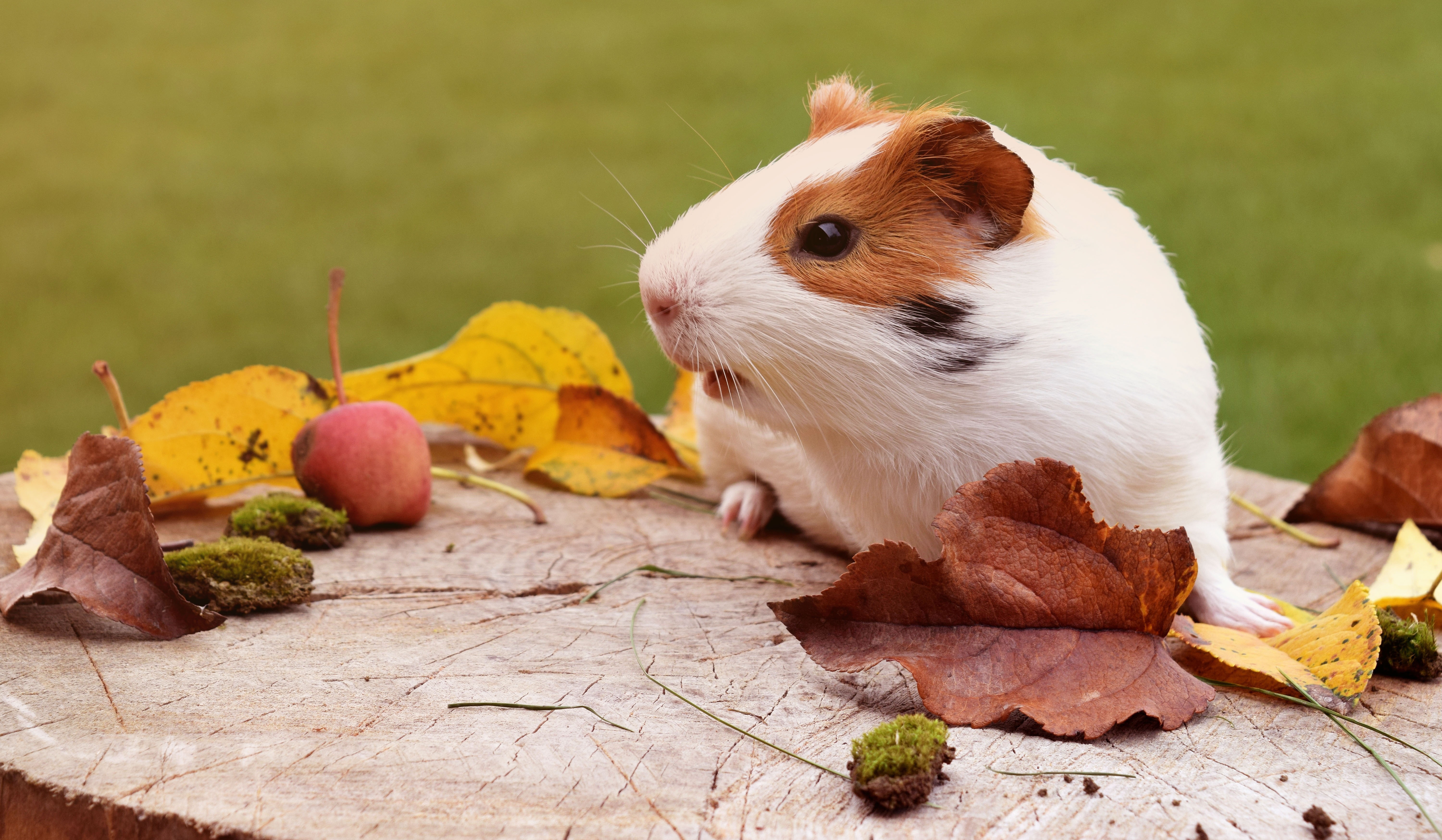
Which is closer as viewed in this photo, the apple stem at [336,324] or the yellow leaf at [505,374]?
the apple stem at [336,324]

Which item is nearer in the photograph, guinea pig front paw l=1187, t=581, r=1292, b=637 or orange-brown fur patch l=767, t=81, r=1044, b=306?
orange-brown fur patch l=767, t=81, r=1044, b=306

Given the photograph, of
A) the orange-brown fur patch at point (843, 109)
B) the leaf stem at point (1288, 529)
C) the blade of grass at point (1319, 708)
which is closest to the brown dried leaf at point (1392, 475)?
the leaf stem at point (1288, 529)

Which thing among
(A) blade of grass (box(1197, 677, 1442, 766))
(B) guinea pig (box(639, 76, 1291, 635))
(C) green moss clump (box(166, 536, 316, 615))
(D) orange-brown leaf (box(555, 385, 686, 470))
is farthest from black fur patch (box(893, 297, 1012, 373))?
(D) orange-brown leaf (box(555, 385, 686, 470))

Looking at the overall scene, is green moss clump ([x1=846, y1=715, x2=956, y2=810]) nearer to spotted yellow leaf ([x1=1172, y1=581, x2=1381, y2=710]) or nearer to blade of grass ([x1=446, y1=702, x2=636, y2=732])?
blade of grass ([x1=446, y1=702, x2=636, y2=732])

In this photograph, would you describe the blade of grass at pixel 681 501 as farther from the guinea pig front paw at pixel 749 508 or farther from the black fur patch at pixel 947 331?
the black fur patch at pixel 947 331

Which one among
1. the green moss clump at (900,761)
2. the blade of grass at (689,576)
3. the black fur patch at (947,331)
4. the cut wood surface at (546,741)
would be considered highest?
the black fur patch at (947,331)

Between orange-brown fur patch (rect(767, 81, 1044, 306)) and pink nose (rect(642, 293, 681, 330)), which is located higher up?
orange-brown fur patch (rect(767, 81, 1044, 306))

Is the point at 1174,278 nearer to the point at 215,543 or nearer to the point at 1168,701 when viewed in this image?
the point at 1168,701
